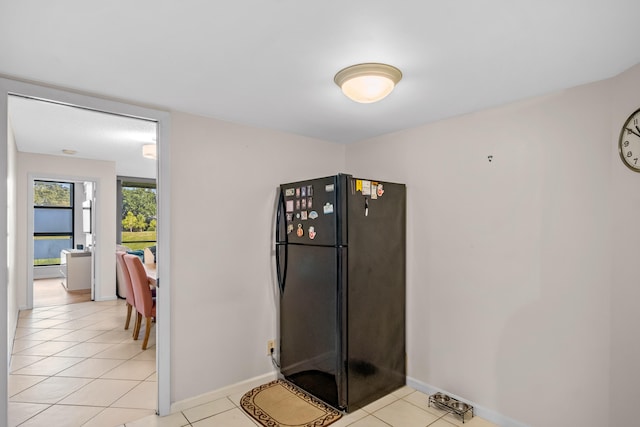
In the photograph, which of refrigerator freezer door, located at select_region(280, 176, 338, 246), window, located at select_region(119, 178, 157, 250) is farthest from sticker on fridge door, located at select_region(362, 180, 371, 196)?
window, located at select_region(119, 178, 157, 250)

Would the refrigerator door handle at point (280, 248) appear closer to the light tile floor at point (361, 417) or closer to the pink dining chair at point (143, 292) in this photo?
the light tile floor at point (361, 417)

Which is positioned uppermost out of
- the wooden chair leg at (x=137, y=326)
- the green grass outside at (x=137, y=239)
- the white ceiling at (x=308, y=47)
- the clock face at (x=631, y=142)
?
the white ceiling at (x=308, y=47)

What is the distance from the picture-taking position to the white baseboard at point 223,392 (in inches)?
103

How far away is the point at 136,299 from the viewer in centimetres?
409

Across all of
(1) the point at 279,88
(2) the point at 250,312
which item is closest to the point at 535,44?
(1) the point at 279,88

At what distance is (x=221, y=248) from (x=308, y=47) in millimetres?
1765

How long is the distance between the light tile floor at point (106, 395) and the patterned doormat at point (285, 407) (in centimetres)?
8

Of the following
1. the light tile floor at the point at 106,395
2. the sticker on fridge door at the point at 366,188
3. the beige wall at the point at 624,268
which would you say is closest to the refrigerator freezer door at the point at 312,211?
the sticker on fridge door at the point at 366,188

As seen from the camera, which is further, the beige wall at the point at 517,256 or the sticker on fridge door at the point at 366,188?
the sticker on fridge door at the point at 366,188

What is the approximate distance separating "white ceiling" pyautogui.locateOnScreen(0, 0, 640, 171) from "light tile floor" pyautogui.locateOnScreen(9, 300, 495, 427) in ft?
7.35

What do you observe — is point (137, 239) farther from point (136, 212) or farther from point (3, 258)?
point (3, 258)

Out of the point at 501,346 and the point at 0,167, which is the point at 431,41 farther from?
the point at 0,167

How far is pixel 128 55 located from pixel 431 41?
1488 millimetres

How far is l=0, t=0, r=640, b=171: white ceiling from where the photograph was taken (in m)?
1.39
